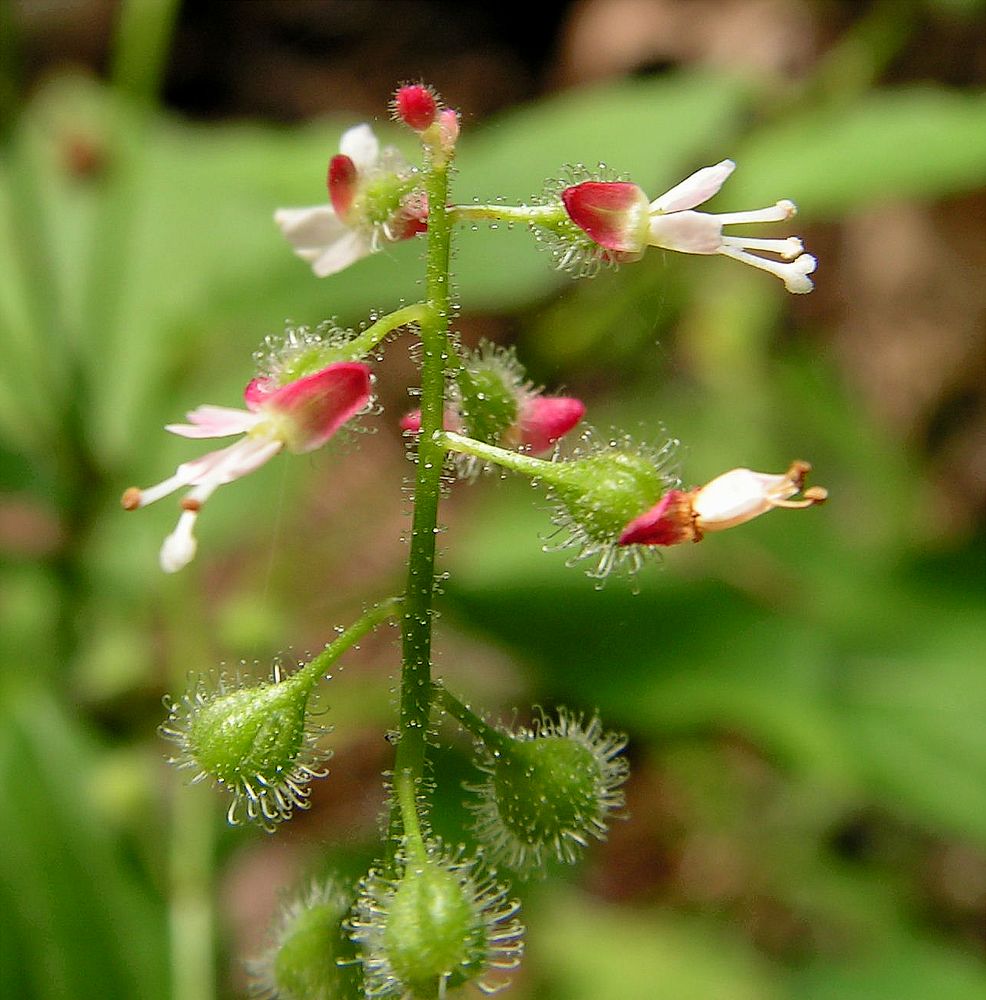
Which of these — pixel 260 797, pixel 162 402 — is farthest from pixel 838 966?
pixel 260 797

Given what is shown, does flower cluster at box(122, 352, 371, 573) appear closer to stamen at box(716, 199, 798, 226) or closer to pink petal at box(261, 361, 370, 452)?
pink petal at box(261, 361, 370, 452)

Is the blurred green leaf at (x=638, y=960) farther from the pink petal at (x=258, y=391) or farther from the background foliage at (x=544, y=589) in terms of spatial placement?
the pink petal at (x=258, y=391)

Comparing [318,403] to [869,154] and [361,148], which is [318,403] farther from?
[869,154]

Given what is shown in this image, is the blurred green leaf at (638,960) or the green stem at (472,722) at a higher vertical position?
the green stem at (472,722)

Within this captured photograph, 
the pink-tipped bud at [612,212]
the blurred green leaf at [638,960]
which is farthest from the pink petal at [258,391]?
the blurred green leaf at [638,960]

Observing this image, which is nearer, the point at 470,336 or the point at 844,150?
the point at 844,150

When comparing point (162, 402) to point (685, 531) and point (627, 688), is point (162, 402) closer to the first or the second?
point (627, 688)

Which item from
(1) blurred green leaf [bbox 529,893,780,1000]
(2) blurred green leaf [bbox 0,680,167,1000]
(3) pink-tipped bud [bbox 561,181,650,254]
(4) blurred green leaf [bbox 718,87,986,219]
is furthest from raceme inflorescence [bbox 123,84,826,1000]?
(1) blurred green leaf [bbox 529,893,780,1000]

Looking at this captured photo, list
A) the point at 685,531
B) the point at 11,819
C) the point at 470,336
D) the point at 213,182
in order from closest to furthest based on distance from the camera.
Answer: the point at 685,531 → the point at 11,819 → the point at 213,182 → the point at 470,336
